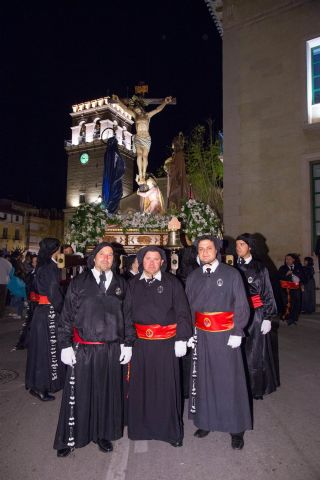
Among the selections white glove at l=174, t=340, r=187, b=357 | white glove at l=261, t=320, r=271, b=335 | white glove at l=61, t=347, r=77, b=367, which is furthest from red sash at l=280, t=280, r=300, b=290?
white glove at l=61, t=347, r=77, b=367

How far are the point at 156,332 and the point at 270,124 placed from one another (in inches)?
473

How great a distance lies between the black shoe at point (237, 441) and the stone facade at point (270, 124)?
981 cm

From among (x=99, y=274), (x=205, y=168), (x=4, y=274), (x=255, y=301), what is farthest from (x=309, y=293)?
(x=205, y=168)

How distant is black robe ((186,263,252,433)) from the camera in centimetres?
359

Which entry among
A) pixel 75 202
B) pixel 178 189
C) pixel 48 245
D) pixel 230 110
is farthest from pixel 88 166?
pixel 48 245

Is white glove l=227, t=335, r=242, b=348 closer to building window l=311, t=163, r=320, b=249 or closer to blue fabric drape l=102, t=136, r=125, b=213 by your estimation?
blue fabric drape l=102, t=136, r=125, b=213

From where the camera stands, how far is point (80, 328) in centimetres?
357

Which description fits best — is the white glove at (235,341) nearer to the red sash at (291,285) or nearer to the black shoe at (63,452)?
the black shoe at (63,452)

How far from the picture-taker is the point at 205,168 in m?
22.0

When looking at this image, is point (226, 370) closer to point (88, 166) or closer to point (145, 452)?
point (145, 452)

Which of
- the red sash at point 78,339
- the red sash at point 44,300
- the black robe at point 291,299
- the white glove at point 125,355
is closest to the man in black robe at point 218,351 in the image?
the white glove at point 125,355

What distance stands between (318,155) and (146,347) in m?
11.2

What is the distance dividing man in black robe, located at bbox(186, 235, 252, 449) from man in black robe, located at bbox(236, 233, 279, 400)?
133 cm

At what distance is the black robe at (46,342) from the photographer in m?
4.86
